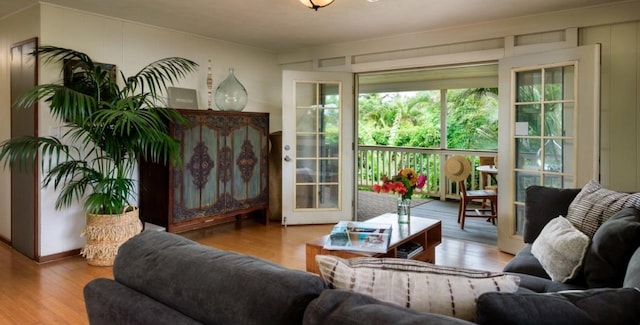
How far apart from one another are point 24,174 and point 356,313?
13.2ft

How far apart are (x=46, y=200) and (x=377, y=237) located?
9.49ft

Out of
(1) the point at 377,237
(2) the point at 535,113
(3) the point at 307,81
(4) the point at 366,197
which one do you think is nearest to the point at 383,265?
(1) the point at 377,237

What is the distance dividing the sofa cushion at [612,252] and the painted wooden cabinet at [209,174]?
319 centimetres

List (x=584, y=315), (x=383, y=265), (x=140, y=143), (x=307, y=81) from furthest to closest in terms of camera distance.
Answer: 1. (x=307, y=81)
2. (x=140, y=143)
3. (x=383, y=265)
4. (x=584, y=315)

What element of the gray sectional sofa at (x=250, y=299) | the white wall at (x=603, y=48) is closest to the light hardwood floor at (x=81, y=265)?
the white wall at (x=603, y=48)

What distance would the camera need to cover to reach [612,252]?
1.81m

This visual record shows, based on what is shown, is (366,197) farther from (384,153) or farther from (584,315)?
(584,315)

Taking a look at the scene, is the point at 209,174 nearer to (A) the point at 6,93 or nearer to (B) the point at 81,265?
(B) the point at 81,265

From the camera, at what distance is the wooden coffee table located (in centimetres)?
265

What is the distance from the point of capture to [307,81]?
511cm

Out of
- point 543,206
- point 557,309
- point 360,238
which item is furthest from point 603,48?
point 557,309

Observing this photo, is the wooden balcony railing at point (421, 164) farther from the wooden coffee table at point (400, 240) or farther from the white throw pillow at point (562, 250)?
the white throw pillow at point (562, 250)

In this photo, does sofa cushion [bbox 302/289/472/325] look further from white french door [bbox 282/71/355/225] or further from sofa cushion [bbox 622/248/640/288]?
white french door [bbox 282/71/355/225]

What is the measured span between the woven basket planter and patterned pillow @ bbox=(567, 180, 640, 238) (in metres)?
3.27
